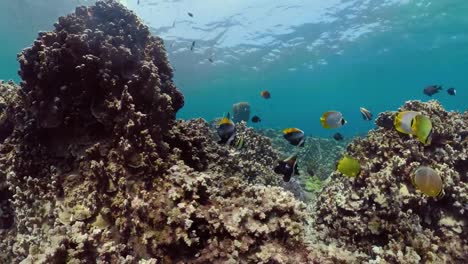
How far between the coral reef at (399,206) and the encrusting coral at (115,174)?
63.4 inches

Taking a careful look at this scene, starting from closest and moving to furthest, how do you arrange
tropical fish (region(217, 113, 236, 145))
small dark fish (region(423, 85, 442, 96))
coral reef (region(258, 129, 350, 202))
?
tropical fish (region(217, 113, 236, 145))
coral reef (region(258, 129, 350, 202))
small dark fish (region(423, 85, 442, 96))

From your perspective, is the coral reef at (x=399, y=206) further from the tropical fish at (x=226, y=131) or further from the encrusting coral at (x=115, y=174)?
the tropical fish at (x=226, y=131)

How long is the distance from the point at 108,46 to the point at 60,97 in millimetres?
989

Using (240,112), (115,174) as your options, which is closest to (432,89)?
(240,112)

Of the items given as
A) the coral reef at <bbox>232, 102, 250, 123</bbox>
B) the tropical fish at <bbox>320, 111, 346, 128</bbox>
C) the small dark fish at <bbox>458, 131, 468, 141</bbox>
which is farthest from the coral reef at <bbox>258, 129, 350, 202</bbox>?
the small dark fish at <bbox>458, 131, 468, 141</bbox>

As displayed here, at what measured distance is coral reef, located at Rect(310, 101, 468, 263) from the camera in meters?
4.91

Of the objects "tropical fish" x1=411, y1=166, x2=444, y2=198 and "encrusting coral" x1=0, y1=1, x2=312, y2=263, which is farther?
"tropical fish" x1=411, y1=166, x2=444, y2=198

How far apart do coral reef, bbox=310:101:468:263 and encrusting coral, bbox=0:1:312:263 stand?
161 centimetres

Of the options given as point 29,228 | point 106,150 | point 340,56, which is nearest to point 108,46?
point 106,150

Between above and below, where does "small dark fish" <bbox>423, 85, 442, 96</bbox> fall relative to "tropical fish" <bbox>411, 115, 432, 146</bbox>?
below

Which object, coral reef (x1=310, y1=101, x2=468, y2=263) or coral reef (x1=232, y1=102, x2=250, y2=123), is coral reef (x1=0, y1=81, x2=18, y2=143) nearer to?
coral reef (x1=310, y1=101, x2=468, y2=263)

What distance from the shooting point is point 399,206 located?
534 cm

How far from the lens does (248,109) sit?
13844mm

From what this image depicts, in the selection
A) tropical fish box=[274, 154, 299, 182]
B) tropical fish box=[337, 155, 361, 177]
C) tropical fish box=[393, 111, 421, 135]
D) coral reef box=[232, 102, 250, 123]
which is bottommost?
coral reef box=[232, 102, 250, 123]
